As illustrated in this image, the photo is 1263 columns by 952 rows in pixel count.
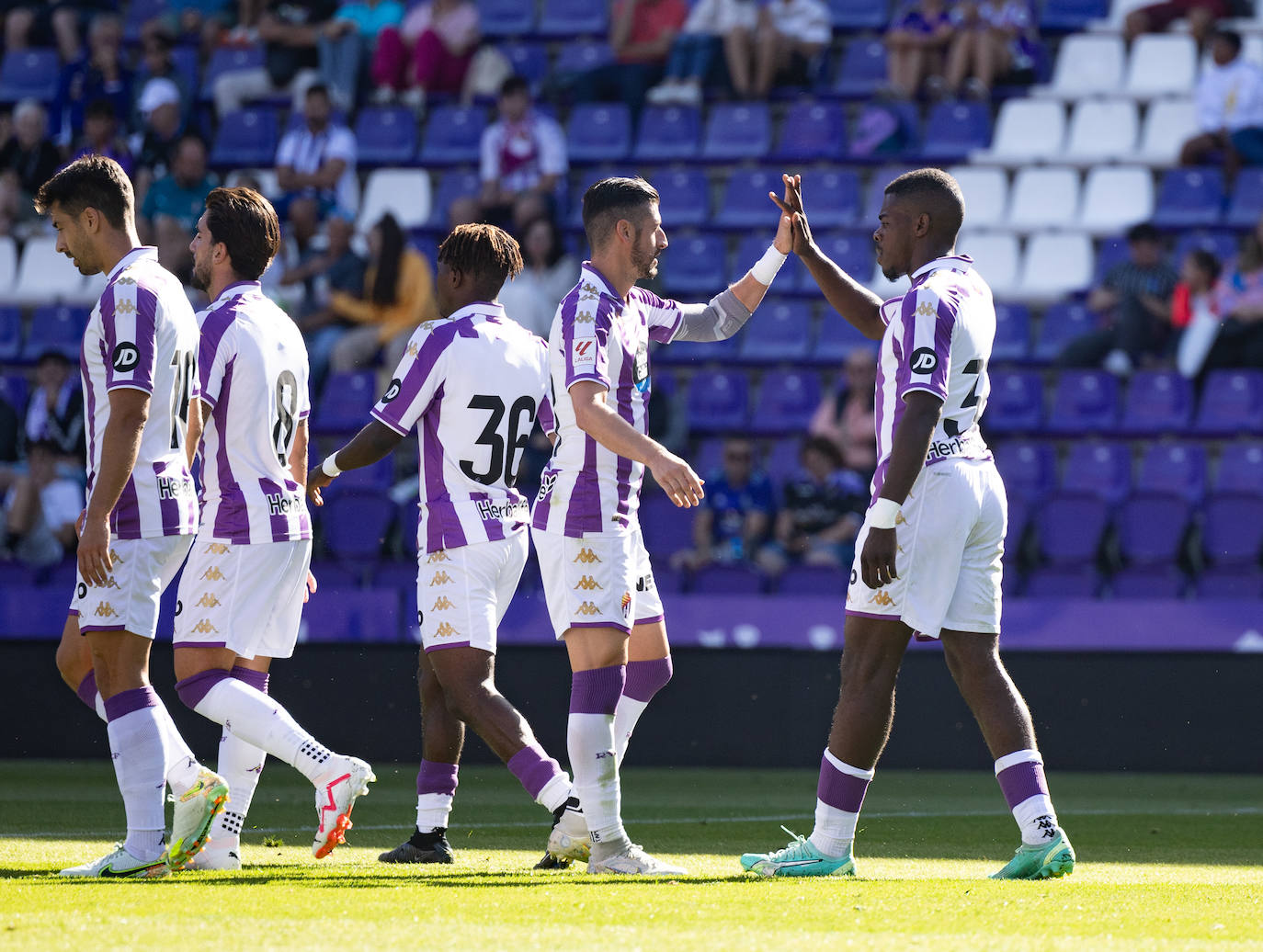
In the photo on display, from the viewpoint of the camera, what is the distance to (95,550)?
5.27 m

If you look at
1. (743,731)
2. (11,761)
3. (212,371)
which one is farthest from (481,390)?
(11,761)

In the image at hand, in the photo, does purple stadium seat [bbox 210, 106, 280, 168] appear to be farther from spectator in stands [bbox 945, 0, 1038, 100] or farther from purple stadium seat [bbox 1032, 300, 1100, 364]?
purple stadium seat [bbox 1032, 300, 1100, 364]

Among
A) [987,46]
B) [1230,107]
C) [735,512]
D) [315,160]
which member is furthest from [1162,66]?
[315,160]

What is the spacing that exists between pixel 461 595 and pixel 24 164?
38.1ft

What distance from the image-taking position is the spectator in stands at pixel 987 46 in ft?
49.5

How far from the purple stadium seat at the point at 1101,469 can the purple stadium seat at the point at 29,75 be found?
10776 mm

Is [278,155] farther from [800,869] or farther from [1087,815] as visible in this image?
[800,869]

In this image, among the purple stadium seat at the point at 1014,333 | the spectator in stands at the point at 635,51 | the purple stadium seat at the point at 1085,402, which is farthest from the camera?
the spectator in stands at the point at 635,51

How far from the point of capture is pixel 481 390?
595cm

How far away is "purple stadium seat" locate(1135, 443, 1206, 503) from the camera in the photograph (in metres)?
12.3

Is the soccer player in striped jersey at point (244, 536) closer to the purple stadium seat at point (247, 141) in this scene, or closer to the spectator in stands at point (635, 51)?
the spectator in stands at point (635, 51)

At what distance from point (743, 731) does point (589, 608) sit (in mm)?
5152

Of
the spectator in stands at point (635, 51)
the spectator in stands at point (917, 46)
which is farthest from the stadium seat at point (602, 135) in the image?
the spectator in stands at point (917, 46)

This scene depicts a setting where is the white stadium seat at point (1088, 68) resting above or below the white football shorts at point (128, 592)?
above
